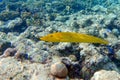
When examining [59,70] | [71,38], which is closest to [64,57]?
[59,70]

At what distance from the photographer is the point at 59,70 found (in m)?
4.58

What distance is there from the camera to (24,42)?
24.6 ft

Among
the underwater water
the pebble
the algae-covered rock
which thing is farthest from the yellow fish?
the pebble

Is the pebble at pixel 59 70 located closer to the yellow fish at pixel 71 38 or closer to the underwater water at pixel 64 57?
the underwater water at pixel 64 57

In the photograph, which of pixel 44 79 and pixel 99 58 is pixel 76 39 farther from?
pixel 99 58

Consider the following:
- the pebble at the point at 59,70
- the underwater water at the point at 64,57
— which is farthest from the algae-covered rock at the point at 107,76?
the pebble at the point at 59,70

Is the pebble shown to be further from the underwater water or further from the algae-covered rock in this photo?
the algae-covered rock

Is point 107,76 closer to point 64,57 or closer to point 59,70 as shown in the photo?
point 59,70

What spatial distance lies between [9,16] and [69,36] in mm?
12166

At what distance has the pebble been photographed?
4.59 meters

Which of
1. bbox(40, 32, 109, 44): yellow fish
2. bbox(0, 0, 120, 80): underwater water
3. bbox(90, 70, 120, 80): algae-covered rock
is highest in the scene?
bbox(40, 32, 109, 44): yellow fish

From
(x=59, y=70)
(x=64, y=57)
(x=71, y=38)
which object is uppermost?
(x=71, y=38)

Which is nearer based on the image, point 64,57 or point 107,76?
point 107,76

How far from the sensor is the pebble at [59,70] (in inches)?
181
